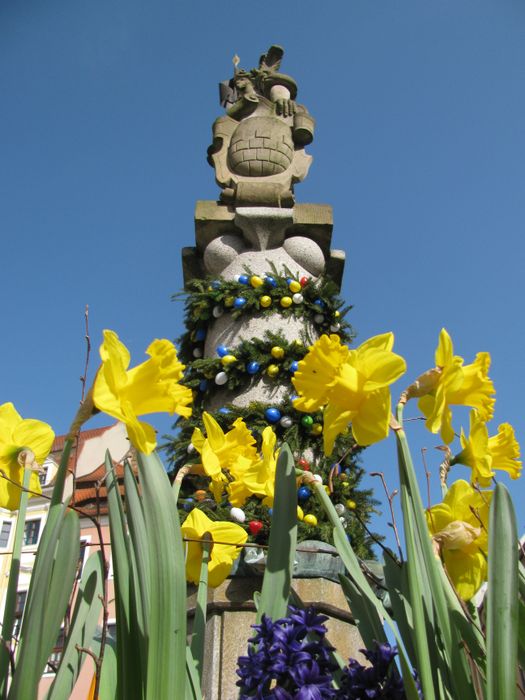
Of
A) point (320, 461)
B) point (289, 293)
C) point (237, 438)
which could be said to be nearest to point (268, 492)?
point (237, 438)

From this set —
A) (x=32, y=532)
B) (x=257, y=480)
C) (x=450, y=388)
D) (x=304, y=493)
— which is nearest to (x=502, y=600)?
(x=450, y=388)

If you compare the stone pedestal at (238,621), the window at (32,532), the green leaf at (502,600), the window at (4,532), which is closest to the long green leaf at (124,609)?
the green leaf at (502,600)

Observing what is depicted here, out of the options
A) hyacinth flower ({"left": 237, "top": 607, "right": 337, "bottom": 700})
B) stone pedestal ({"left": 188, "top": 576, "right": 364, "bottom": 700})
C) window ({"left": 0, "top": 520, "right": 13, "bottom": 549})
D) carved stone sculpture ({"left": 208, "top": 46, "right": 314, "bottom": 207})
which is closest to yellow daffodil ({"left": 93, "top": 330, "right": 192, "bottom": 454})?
hyacinth flower ({"left": 237, "top": 607, "right": 337, "bottom": 700})

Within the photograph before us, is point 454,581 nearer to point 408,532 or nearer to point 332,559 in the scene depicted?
point 408,532

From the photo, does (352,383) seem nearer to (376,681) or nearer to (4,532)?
(376,681)

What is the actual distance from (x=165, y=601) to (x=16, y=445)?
392mm

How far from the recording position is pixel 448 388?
81 cm

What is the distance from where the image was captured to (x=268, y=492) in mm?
1040

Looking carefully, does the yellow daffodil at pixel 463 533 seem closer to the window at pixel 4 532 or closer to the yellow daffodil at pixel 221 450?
the yellow daffodil at pixel 221 450

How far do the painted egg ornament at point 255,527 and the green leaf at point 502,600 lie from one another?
1829 millimetres

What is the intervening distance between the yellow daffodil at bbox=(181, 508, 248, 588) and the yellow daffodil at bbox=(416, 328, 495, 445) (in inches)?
15.9

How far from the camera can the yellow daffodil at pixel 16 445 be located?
2.93ft

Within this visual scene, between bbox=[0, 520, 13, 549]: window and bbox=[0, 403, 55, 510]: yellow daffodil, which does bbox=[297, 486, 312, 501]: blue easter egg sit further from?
bbox=[0, 520, 13, 549]: window

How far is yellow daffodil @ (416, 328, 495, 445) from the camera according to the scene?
Answer: 31.8 inches
